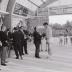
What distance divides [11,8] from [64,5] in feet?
15.2

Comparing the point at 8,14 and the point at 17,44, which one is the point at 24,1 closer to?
the point at 8,14

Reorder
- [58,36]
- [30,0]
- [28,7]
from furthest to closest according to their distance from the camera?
[30,0] → [28,7] → [58,36]

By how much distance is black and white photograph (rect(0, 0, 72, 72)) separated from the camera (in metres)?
6.65

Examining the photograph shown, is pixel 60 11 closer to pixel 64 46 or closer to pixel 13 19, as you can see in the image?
pixel 64 46

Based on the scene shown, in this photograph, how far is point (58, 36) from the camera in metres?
11.2

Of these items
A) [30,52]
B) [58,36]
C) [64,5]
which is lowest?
[30,52]

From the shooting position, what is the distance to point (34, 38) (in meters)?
8.37

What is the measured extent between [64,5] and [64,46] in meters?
2.85

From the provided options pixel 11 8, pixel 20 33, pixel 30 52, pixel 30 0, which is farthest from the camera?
pixel 30 0

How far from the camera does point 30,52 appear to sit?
10.1 meters

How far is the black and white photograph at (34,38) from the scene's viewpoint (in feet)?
21.8

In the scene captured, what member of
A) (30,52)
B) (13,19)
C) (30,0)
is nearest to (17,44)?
(13,19)

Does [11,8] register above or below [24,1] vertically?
below

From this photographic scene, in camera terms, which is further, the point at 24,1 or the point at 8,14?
the point at 24,1
